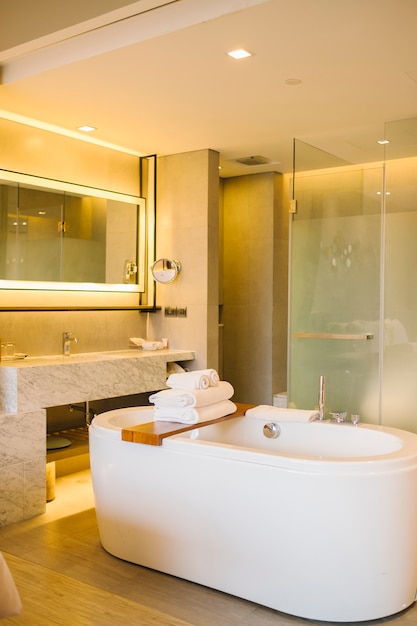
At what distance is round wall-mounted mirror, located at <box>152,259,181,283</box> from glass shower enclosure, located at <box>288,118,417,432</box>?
1.02m

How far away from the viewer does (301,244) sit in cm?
448

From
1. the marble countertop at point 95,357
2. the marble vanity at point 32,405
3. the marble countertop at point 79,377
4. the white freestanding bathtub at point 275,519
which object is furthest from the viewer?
the marble countertop at point 95,357

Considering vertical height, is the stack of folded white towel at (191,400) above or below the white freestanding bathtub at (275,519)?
above

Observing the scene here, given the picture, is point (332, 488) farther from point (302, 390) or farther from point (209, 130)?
point (209, 130)

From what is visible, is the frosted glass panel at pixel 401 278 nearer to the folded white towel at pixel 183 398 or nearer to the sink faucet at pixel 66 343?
the folded white towel at pixel 183 398

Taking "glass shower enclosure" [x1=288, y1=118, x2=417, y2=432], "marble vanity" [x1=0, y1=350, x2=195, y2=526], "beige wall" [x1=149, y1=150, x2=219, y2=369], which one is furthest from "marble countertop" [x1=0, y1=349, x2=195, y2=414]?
"glass shower enclosure" [x1=288, y1=118, x2=417, y2=432]

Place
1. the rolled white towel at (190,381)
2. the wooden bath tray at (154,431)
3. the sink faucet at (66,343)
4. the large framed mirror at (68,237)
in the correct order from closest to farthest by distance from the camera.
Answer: the wooden bath tray at (154,431)
the rolled white towel at (190,381)
the large framed mirror at (68,237)
the sink faucet at (66,343)

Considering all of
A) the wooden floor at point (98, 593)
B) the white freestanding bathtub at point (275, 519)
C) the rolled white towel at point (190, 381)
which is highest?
the rolled white towel at point (190, 381)

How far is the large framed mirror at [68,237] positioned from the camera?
4.24 metres

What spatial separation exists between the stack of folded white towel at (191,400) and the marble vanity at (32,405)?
0.89 metres

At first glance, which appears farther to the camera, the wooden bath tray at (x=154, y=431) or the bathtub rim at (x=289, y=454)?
the wooden bath tray at (x=154, y=431)

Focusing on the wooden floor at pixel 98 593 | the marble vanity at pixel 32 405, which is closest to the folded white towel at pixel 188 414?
the wooden floor at pixel 98 593

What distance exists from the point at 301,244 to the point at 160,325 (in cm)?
143

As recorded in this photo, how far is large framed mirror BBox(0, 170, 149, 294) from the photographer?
424cm
